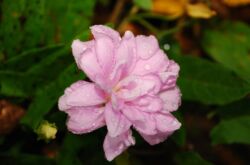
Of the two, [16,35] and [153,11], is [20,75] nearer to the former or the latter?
[16,35]

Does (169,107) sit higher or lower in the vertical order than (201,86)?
higher

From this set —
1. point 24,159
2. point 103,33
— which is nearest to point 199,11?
point 103,33

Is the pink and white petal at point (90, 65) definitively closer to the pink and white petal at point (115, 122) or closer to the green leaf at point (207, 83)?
the pink and white petal at point (115, 122)

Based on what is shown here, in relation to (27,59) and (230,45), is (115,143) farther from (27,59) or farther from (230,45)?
(230,45)

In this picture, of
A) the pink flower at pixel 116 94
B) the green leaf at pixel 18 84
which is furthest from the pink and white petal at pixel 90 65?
the green leaf at pixel 18 84

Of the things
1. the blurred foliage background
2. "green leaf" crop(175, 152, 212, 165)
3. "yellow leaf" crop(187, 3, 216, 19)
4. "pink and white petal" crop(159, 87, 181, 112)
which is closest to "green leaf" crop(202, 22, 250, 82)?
the blurred foliage background

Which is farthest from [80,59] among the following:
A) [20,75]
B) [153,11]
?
[153,11]

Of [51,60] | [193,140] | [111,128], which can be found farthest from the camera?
[193,140]
